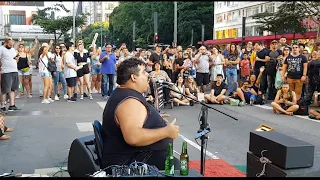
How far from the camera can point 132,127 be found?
3.19 m

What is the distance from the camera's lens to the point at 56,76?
40.0ft

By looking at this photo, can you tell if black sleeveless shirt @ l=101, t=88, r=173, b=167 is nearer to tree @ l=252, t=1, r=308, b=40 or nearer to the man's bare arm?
the man's bare arm

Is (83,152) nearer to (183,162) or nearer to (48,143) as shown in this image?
(183,162)

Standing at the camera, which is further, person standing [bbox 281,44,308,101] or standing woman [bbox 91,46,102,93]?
standing woman [bbox 91,46,102,93]

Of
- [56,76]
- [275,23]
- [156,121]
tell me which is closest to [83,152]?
[156,121]

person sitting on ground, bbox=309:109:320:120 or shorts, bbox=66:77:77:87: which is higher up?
shorts, bbox=66:77:77:87

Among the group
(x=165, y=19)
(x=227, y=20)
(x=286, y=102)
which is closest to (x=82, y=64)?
(x=286, y=102)

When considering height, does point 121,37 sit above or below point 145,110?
above

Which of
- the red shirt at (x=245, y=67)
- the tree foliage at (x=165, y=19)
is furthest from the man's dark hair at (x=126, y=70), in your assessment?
the tree foliage at (x=165, y=19)

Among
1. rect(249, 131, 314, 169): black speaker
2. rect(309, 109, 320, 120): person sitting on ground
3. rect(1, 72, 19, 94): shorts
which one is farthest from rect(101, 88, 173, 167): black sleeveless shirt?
rect(309, 109, 320, 120): person sitting on ground

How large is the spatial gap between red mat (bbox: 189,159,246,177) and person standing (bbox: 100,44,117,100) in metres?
7.11

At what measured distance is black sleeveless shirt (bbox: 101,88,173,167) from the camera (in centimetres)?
338

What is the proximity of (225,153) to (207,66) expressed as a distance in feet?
23.1

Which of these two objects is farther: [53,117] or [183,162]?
[53,117]
